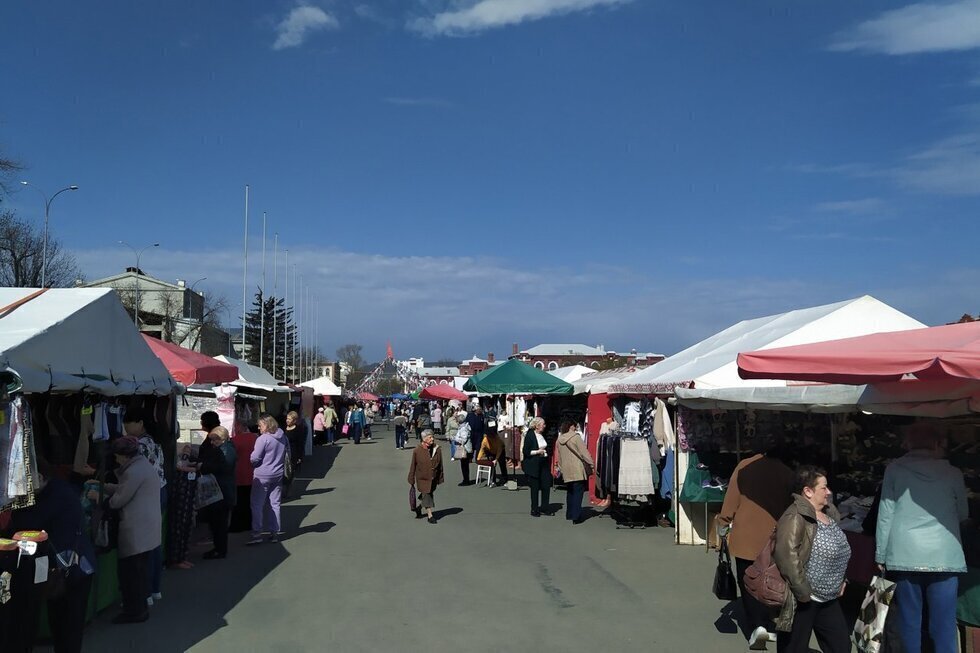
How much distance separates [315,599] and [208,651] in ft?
5.87

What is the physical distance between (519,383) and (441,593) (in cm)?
952

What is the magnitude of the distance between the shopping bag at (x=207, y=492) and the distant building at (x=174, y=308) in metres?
51.9

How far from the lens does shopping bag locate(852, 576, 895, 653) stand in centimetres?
550

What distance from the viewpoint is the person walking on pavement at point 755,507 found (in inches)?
254

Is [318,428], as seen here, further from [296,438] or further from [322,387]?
[296,438]

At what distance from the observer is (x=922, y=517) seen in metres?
5.29

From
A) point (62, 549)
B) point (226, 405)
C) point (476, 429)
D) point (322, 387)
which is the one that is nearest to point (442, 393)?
point (322, 387)

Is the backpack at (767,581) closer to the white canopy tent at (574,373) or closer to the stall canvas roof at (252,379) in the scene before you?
the stall canvas roof at (252,379)

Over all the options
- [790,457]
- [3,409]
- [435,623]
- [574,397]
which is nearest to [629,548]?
[790,457]

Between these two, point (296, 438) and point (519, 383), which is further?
point (296, 438)

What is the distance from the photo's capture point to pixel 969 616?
220 inches

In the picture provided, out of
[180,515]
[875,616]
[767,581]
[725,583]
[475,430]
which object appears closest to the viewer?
[767,581]

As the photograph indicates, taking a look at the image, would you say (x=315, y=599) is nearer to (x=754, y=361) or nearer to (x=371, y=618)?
(x=371, y=618)

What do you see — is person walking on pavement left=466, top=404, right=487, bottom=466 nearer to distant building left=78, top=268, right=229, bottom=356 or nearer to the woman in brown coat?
the woman in brown coat
